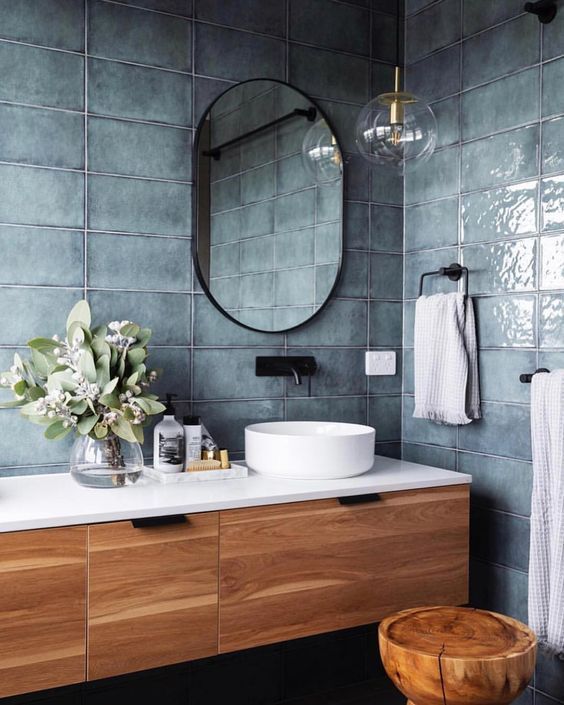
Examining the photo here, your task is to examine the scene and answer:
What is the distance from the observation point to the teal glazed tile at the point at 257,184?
2590mm

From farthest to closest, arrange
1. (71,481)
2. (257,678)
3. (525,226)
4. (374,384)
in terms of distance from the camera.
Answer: (374,384) → (257,678) → (525,226) → (71,481)

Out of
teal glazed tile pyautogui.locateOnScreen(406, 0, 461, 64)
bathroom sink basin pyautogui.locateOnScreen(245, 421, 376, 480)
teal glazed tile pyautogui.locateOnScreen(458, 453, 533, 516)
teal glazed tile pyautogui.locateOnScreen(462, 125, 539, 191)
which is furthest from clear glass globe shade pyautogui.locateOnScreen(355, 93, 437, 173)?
teal glazed tile pyautogui.locateOnScreen(458, 453, 533, 516)

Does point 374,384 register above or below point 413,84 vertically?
below

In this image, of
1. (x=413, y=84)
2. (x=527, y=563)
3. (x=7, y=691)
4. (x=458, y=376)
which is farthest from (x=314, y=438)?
(x=413, y=84)

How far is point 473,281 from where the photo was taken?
262cm

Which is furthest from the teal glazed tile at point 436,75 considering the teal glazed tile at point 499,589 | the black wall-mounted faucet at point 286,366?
the teal glazed tile at point 499,589

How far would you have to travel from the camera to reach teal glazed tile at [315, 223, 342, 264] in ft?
8.96

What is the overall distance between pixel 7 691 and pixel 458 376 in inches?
63.7

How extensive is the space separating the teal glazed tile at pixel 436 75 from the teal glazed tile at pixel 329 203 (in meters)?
0.49

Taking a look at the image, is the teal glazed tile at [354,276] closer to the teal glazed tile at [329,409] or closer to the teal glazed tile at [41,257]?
the teal glazed tile at [329,409]

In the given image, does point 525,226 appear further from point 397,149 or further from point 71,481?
point 71,481

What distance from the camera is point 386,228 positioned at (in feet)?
9.52

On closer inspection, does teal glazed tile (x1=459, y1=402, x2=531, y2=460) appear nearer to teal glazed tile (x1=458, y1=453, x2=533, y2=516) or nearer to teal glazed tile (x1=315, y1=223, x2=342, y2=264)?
teal glazed tile (x1=458, y1=453, x2=533, y2=516)

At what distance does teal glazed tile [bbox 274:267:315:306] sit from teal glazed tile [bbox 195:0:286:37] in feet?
2.72
